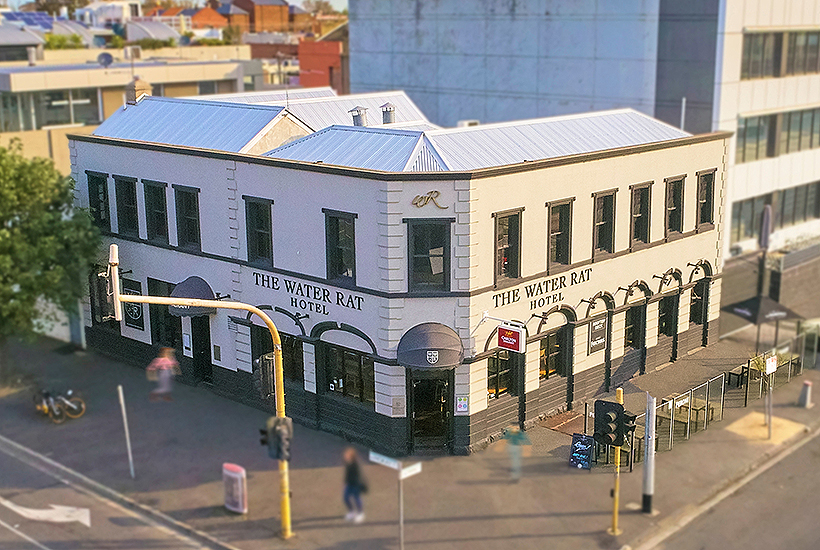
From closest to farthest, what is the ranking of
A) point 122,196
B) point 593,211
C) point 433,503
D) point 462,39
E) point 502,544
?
1. point 502,544
2. point 433,503
3. point 593,211
4. point 122,196
5. point 462,39

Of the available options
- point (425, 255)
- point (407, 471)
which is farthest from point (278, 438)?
point (425, 255)

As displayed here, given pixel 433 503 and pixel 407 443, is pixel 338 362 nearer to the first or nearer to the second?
pixel 407 443

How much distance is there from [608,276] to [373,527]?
38.5ft

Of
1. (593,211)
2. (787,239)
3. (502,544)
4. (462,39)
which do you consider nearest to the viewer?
(502,544)

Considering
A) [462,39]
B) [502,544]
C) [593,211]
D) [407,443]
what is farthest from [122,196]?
[462,39]

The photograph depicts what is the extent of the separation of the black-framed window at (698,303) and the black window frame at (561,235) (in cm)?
820

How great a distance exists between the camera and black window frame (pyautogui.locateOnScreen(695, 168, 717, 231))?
33.2 metres

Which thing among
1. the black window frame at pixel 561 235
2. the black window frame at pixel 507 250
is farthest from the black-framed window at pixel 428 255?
the black window frame at pixel 561 235

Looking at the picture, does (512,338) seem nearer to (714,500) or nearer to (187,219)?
(714,500)

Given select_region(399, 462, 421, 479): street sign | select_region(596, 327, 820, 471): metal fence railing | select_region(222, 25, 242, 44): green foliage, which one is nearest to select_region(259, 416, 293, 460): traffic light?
select_region(399, 462, 421, 479): street sign

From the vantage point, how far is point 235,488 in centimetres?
2330

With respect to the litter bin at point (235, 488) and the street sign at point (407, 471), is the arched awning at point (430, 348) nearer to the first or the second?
the street sign at point (407, 471)

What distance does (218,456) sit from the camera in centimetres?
2666

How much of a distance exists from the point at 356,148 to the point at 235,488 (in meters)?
10.3
